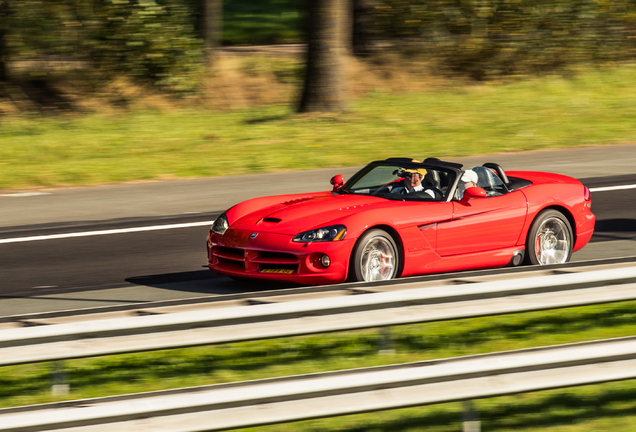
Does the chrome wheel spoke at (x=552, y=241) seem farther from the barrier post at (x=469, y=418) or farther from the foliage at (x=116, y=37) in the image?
the foliage at (x=116, y=37)

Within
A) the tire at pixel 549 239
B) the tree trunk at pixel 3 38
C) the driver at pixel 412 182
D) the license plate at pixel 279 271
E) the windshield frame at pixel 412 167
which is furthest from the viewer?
the tree trunk at pixel 3 38

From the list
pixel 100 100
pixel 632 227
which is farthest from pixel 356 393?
pixel 100 100

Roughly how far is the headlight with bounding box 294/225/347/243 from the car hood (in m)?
0.06

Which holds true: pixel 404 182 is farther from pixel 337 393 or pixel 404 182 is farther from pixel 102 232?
pixel 337 393

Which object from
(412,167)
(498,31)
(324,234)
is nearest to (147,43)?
(498,31)

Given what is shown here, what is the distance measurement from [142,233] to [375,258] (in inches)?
168

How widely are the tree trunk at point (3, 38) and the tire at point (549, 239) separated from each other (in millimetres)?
17454

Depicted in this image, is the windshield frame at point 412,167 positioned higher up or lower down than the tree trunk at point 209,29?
lower down

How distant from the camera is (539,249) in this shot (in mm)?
9125

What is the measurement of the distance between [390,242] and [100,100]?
56.7 feet

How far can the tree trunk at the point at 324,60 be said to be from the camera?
2031cm

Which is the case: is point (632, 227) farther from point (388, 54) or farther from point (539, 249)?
point (388, 54)

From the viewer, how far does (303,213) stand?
838 cm

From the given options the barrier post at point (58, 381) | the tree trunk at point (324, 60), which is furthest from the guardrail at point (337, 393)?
the tree trunk at point (324, 60)
